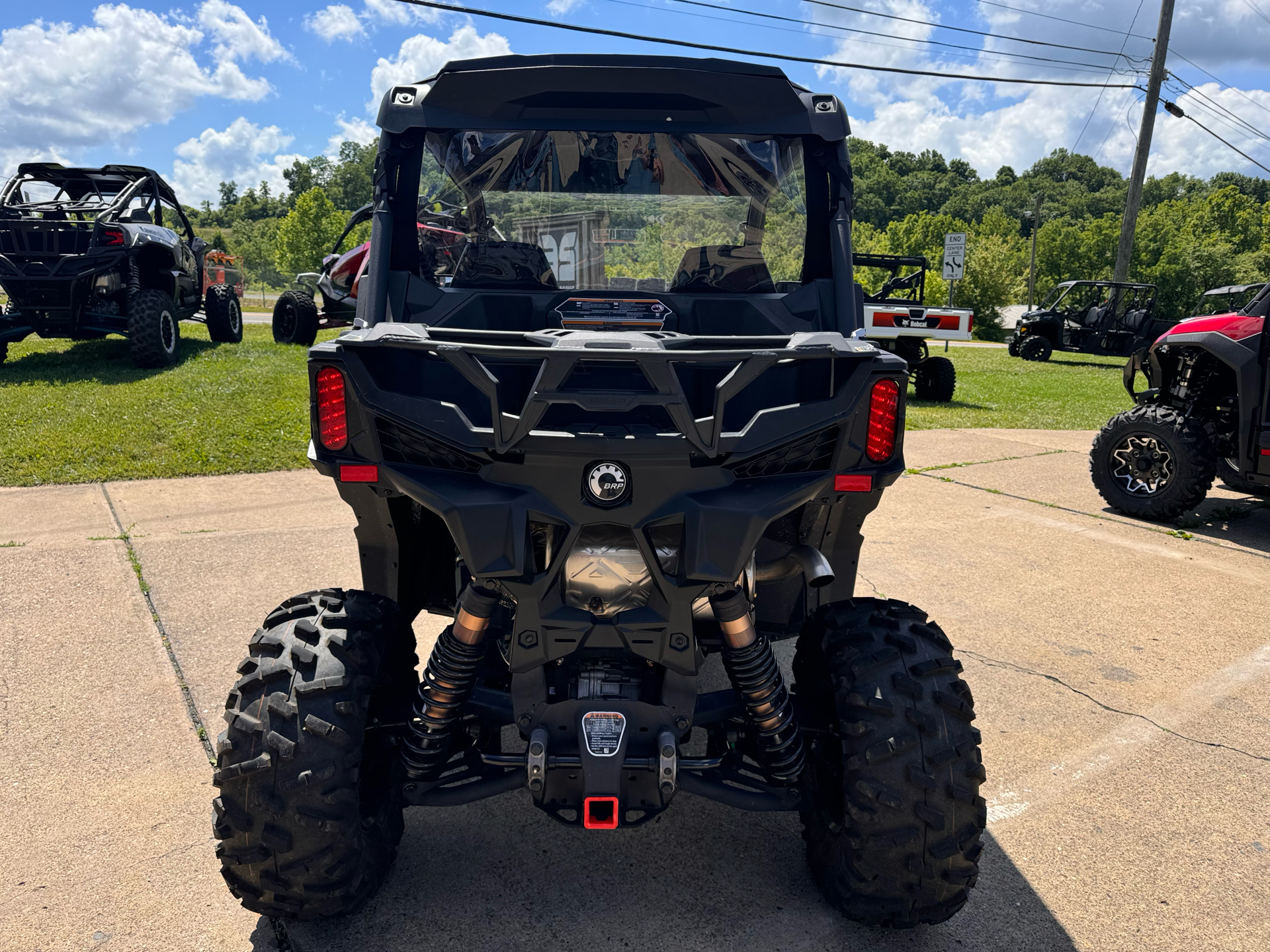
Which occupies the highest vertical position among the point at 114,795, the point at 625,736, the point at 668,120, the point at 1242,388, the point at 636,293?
the point at 668,120

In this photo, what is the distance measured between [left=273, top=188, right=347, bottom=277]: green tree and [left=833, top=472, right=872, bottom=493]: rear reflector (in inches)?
2103

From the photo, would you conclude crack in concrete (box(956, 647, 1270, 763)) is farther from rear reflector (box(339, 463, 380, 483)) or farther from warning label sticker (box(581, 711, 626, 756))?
rear reflector (box(339, 463, 380, 483))

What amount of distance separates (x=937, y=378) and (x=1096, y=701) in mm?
10764

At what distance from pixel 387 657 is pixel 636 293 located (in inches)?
59.9

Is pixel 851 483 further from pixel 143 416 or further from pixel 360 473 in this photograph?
pixel 143 416

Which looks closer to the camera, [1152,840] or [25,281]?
[1152,840]

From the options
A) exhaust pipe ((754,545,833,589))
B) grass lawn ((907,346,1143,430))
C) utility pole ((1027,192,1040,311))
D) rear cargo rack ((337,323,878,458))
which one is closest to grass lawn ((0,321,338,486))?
exhaust pipe ((754,545,833,589))

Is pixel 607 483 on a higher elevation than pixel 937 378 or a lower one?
higher

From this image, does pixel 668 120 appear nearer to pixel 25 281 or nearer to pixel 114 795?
pixel 114 795

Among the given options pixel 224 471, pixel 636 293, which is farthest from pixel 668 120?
pixel 224 471

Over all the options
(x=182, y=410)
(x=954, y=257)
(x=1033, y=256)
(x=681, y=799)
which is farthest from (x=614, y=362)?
(x=1033, y=256)

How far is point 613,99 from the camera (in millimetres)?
3107

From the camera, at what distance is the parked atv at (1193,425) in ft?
21.1

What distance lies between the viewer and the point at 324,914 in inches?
96.3
